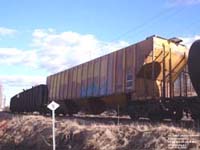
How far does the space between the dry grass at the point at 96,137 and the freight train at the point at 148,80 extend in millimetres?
3708

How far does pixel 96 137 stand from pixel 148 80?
8.51 m

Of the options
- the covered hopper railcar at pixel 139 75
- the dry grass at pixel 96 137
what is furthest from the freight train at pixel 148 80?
the dry grass at pixel 96 137

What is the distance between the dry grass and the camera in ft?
39.3

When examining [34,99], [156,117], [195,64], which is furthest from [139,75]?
[34,99]

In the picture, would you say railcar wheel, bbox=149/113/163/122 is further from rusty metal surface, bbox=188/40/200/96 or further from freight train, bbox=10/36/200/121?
rusty metal surface, bbox=188/40/200/96

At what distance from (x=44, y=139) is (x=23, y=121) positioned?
559 cm

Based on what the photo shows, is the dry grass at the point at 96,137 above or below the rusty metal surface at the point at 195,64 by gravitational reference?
below

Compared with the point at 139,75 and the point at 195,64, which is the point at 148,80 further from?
the point at 195,64

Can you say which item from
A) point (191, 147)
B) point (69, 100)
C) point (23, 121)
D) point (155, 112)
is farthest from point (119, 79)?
point (191, 147)

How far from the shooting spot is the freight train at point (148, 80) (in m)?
19.4

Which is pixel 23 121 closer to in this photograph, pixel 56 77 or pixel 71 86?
pixel 71 86

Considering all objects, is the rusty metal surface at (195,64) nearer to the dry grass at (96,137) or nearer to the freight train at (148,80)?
the freight train at (148,80)

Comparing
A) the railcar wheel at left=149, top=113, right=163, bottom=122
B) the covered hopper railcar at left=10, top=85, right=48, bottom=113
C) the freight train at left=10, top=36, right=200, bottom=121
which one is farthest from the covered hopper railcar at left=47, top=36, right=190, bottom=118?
the covered hopper railcar at left=10, top=85, right=48, bottom=113

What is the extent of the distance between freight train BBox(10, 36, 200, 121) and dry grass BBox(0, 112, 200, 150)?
3.71 m
